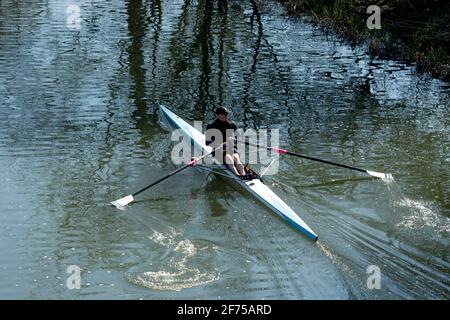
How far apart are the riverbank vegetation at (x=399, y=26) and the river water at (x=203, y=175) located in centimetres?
71

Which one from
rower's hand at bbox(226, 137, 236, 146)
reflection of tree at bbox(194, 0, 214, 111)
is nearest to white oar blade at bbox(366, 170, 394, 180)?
rower's hand at bbox(226, 137, 236, 146)

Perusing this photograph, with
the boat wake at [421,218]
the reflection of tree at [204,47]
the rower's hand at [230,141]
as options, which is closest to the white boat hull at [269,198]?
the rower's hand at [230,141]

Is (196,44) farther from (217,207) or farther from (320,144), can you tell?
(217,207)

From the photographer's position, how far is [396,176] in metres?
14.7

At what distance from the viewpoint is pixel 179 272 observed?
35.5ft

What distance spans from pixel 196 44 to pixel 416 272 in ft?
53.1

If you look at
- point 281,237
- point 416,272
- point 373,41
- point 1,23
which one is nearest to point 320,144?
point 281,237

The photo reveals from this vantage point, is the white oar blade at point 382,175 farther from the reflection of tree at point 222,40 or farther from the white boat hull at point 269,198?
the reflection of tree at point 222,40

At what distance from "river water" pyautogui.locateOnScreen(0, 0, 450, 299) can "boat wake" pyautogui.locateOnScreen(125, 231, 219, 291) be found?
30mm

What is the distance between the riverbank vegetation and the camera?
77.2ft

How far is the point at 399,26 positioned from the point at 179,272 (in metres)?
18.5

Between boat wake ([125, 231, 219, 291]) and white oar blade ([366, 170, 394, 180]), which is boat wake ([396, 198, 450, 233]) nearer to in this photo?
white oar blade ([366, 170, 394, 180])

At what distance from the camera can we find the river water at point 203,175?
1088cm

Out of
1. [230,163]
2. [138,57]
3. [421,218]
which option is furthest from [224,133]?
[138,57]
